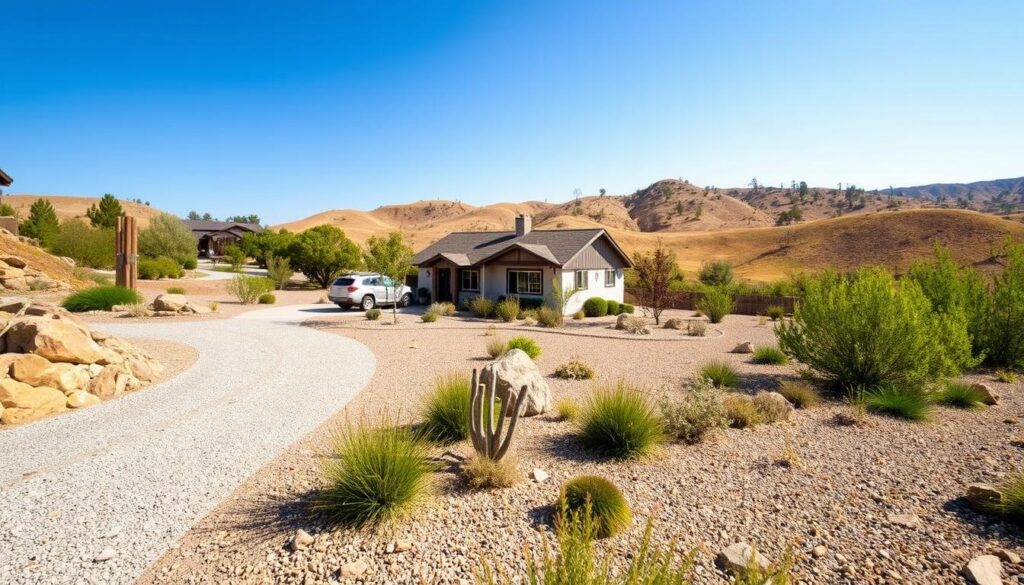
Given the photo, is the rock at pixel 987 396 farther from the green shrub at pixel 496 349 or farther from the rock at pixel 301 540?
the rock at pixel 301 540

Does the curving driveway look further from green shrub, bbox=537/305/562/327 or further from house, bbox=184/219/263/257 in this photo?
house, bbox=184/219/263/257

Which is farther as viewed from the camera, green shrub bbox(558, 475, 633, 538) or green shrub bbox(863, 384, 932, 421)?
green shrub bbox(863, 384, 932, 421)

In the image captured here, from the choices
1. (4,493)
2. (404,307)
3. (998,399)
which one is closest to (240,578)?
(4,493)

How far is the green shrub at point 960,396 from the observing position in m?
8.48

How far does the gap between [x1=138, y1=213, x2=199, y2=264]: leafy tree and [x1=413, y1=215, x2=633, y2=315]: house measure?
2896cm

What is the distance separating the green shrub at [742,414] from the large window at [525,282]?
16.5 meters

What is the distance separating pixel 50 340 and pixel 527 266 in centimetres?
1837

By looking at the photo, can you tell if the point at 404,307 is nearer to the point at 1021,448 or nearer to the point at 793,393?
the point at 793,393

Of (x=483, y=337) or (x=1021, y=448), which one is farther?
(x=483, y=337)

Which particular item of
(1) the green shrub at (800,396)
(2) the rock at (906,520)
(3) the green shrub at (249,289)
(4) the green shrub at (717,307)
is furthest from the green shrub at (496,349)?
(3) the green shrub at (249,289)

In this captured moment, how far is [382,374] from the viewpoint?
10.9 metres

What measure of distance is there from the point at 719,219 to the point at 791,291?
223 ft

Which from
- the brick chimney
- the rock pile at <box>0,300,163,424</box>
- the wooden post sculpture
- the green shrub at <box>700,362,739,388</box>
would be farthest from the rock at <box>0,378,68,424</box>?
the brick chimney

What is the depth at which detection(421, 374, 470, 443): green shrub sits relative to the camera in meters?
6.75
